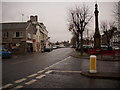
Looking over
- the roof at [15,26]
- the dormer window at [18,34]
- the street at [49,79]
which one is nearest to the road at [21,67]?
the street at [49,79]

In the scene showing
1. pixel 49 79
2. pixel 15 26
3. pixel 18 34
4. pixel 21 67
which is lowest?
pixel 21 67

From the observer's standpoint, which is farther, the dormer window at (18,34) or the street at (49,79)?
the dormer window at (18,34)

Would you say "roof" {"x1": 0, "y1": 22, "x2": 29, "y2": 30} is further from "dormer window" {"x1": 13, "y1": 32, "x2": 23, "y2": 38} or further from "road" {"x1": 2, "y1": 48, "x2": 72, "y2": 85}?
"road" {"x1": 2, "y1": 48, "x2": 72, "y2": 85}

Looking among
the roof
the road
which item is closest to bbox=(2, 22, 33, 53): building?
the roof

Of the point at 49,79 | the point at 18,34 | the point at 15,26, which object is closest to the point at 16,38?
the point at 18,34

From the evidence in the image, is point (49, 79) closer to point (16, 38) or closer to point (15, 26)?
point (16, 38)

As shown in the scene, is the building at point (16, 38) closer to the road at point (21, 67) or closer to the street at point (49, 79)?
the road at point (21, 67)

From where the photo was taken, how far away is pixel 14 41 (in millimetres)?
43562

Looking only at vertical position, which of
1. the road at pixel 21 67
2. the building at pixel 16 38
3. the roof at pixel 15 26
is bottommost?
the road at pixel 21 67

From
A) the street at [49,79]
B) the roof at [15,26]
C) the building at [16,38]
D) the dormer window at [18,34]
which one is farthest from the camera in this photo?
the roof at [15,26]

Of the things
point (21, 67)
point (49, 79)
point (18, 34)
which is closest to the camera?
point (49, 79)

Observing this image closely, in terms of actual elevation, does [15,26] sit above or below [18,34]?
above

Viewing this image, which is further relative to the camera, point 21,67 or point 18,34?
point 18,34

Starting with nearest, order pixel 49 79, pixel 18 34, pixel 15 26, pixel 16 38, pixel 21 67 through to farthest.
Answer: pixel 49 79 < pixel 21 67 < pixel 16 38 < pixel 18 34 < pixel 15 26
